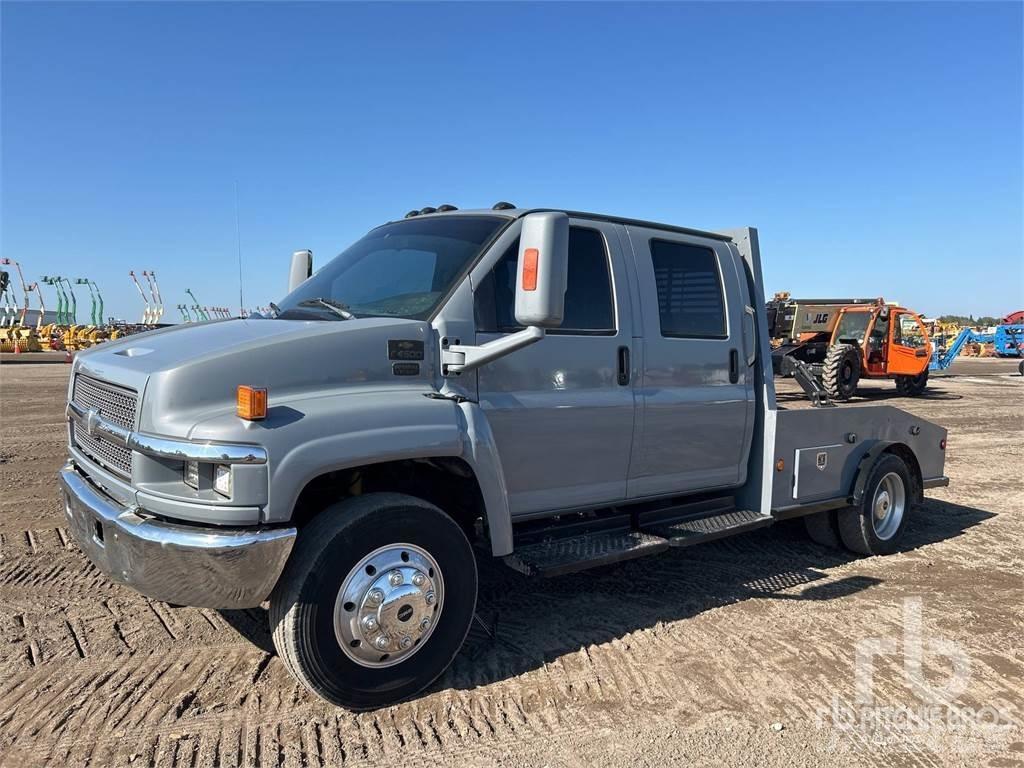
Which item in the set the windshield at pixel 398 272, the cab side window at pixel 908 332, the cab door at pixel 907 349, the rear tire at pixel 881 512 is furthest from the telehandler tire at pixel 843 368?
the windshield at pixel 398 272

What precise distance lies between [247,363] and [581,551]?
1933mm

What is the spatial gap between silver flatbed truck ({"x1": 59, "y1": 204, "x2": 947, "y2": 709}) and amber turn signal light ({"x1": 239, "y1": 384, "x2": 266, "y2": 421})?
0.01 m

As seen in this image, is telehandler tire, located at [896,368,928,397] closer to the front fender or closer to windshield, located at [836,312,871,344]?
windshield, located at [836,312,871,344]

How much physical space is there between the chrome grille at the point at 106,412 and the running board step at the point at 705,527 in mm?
2788

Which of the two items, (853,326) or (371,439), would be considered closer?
(371,439)

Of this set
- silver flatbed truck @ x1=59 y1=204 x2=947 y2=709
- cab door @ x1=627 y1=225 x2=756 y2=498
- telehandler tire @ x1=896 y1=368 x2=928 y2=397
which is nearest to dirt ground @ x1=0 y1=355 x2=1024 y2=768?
silver flatbed truck @ x1=59 y1=204 x2=947 y2=709

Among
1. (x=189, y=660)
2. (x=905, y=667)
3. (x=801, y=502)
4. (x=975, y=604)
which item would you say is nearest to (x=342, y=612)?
(x=189, y=660)

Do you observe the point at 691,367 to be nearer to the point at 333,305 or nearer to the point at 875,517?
the point at 333,305

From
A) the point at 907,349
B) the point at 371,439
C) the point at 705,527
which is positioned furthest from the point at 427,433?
the point at 907,349

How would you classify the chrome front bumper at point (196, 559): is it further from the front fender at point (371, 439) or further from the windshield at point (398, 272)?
the windshield at point (398, 272)

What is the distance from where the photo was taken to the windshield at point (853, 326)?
19078 mm

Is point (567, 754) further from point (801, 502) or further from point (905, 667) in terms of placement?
point (801, 502)

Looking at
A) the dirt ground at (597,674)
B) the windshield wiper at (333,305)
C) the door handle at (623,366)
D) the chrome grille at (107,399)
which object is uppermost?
the windshield wiper at (333,305)

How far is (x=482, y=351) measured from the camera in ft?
11.3
